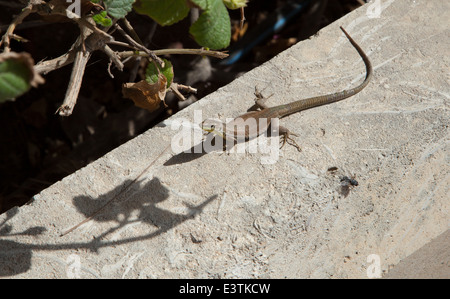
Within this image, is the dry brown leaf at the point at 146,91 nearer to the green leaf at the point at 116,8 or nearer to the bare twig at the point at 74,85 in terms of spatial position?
the bare twig at the point at 74,85

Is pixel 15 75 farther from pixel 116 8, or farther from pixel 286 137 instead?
pixel 286 137

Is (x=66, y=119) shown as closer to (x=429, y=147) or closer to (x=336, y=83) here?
(x=336, y=83)

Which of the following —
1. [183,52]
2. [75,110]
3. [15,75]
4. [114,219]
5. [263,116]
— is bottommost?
[75,110]

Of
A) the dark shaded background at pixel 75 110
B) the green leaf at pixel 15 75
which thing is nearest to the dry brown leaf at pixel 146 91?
the dark shaded background at pixel 75 110

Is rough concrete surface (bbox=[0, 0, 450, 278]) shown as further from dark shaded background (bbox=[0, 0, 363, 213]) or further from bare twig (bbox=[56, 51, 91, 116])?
dark shaded background (bbox=[0, 0, 363, 213])

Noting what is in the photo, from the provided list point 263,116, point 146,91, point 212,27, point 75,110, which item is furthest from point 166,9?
point 75,110

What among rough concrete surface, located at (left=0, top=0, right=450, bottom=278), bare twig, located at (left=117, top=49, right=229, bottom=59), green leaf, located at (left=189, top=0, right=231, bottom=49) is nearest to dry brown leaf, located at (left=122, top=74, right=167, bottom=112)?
bare twig, located at (left=117, top=49, right=229, bottom=59)

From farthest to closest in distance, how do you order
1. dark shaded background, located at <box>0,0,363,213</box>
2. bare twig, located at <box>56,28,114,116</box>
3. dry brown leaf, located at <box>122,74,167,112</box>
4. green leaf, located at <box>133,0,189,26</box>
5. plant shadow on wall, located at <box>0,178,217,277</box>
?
dark shaded background, located at <box>0,0,363,213</box>, dry brown leaf, located at <box>122,74,167,112</box>, plant shadow on wall, located at <box>0,178,217,277</box>, bare twig, located at <box>56,28,114,116</box>, green leaf, located at <box>133,0,189,26</box>
